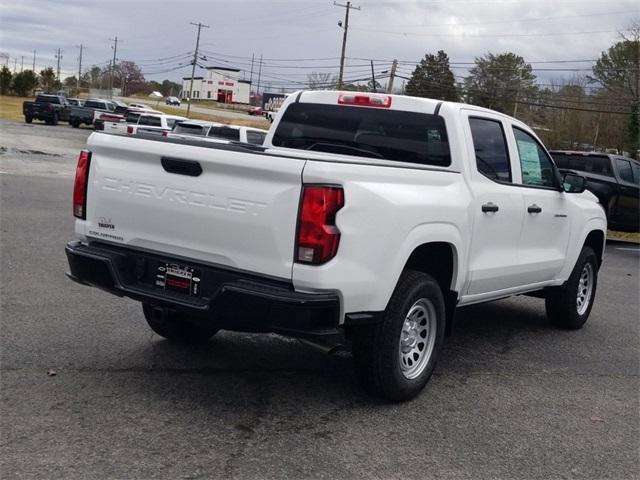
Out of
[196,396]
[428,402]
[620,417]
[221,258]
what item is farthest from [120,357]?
[620,417]

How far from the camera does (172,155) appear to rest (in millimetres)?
4555

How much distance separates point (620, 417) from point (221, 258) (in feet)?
9.47

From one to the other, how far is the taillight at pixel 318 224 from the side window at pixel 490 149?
1.94 meters

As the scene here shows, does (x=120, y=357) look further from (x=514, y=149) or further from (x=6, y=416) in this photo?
(x=514, y=149)

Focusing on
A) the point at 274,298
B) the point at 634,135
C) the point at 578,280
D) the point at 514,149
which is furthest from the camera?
the point at 634,135

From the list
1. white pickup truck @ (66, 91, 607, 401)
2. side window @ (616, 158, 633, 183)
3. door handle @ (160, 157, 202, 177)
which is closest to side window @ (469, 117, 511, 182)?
white pickup truck @ (66, 91, 607, 401)

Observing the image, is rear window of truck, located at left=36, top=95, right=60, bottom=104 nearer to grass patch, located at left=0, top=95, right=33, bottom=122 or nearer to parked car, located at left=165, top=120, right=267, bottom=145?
grass patch, located at left=0, top=95, right=33, bottom=122

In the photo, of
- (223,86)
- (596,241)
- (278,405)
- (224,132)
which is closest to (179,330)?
(278,405)

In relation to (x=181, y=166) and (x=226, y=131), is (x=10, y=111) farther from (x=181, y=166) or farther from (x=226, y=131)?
(x=181, y=166)

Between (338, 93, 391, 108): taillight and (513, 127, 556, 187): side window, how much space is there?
1219 millimetres

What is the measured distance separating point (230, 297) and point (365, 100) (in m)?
2.45

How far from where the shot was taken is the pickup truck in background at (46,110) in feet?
163

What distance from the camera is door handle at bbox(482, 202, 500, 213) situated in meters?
5.59

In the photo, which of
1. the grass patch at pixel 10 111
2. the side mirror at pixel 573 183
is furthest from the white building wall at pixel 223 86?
the side mirror at pixel 573 183
